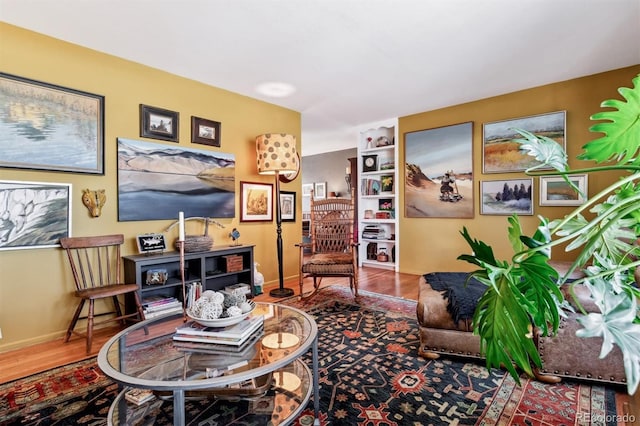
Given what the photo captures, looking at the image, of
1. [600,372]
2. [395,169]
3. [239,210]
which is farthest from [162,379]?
[395,169]

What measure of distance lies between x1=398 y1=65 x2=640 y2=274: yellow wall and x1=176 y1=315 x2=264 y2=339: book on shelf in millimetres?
3553

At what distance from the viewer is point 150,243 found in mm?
2980

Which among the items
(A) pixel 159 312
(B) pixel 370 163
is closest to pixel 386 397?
(A) pixel 159 312

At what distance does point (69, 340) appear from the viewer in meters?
2.50

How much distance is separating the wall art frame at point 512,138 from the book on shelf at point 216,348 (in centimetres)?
369

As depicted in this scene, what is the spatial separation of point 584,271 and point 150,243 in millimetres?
3228

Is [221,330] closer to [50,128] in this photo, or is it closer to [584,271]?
[584,271]

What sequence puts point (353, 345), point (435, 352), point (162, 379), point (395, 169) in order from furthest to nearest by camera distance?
point (395, 169), point (353, 345), point (435, 352), point (162, 379)

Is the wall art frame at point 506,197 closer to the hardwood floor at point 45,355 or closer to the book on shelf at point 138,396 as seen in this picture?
the book on shelf at point 138,396

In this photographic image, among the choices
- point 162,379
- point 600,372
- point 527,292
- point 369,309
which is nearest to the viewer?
point 527,292

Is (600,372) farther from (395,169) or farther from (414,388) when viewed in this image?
(395,169)

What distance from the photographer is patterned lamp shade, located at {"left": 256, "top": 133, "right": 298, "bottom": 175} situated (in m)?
3.64

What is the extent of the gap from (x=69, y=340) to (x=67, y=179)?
1.33 m

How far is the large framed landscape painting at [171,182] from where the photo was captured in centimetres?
294
